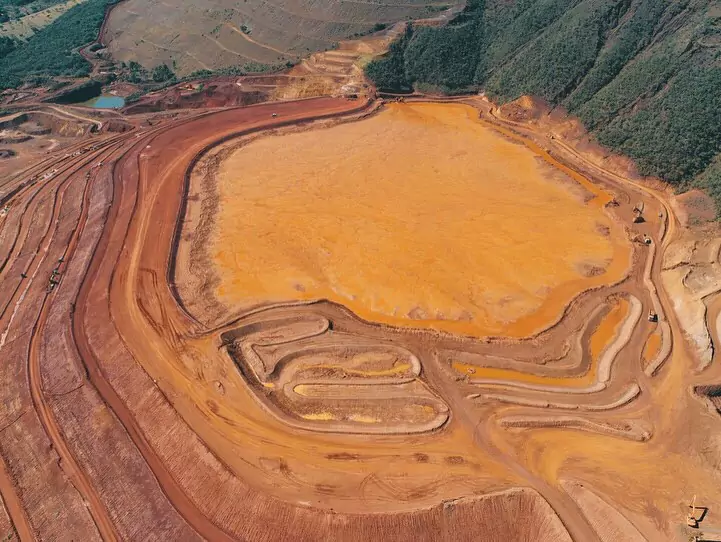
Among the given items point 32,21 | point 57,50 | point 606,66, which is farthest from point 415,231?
point 32,21

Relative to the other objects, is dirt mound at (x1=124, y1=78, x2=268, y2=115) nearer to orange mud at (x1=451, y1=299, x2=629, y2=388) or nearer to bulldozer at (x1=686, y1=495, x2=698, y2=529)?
orange mud at (x1=451, y1=299, x2=629, y2=388)

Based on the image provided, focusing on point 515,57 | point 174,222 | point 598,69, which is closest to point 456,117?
point 515,57

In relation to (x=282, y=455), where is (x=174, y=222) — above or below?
above

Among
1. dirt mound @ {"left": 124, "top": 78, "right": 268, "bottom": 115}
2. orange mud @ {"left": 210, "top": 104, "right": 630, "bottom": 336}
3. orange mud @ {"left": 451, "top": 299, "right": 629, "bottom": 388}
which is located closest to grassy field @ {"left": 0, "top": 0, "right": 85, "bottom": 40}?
dirt mound @ {"left": 124, "top": 78, "right": 268, "bottom": 115}

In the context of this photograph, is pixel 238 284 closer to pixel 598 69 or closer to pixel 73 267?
pixel 73 267

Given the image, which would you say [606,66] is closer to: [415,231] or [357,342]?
[415,231]

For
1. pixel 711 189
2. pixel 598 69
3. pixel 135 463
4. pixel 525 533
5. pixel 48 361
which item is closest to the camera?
pixel 525 533
